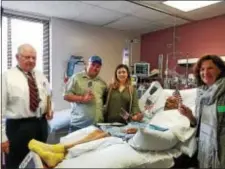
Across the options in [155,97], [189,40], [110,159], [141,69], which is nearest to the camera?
[110,159]

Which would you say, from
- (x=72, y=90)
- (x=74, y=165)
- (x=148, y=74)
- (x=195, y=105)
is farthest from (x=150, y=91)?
(x=74, y=165)

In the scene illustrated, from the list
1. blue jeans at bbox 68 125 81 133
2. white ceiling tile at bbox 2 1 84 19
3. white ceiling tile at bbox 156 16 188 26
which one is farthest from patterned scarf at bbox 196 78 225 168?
white ceiling tile at bbox 2 1 84 19

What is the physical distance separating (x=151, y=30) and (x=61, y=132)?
588 mm

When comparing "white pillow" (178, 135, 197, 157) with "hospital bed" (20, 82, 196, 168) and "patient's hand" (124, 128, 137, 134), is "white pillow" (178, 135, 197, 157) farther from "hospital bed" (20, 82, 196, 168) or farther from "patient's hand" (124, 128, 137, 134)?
"patient's hand" (124, 128, 137, 134)

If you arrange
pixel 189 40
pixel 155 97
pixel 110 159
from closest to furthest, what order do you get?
pixel 110 159
pixel 155 97
pixel 189 40

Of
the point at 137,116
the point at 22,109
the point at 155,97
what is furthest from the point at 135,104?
the point at 22,109

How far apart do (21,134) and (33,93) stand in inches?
8.1

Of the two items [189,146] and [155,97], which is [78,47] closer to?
[155,97]

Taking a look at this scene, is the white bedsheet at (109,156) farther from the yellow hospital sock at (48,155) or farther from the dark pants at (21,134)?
the dark pants at (21,134)

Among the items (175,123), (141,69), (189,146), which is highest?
(141,69)

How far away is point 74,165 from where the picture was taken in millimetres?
765

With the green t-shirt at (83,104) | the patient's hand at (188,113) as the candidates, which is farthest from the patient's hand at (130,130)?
the patient's hand at (188,113)

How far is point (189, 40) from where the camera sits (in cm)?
122

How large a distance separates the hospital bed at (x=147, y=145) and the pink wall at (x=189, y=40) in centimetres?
17
